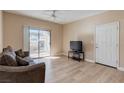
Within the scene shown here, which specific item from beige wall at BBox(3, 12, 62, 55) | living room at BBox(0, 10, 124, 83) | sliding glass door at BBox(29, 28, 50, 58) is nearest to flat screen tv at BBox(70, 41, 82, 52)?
living room at BBox(0, 10, 124, 83)

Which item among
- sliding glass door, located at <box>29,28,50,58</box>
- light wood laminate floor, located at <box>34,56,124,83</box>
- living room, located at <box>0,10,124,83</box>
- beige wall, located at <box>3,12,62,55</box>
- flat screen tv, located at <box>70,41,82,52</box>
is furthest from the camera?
sliding glass door, located at <box>29,28,50,58</box>

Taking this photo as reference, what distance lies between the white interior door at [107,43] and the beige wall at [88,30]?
19 centimetres

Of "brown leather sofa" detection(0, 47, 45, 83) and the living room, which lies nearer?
"brown leather sofa" detection(0, 47, 45, 83)

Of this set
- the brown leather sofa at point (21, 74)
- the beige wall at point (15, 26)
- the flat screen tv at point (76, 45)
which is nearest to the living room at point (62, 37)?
the beige wall at point (15, 26)

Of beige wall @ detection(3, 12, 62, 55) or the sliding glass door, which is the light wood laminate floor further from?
the sliding glass door

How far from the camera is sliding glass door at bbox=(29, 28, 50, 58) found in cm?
620

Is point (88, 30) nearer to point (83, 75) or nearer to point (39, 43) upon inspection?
point (83, 75)

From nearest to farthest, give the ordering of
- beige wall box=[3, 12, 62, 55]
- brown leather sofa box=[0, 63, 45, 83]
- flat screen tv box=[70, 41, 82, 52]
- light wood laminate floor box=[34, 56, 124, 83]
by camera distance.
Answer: brown leather sofa box=[0, 63, 45, 83] < light wood laminate floor box=[34, 56, 124, 83] < beige wall box=[3, 12, 62, 55] < flat screen tv box=[70, 41, 82, 52]

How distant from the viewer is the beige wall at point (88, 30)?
3867mm

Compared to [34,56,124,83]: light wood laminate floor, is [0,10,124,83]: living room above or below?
above

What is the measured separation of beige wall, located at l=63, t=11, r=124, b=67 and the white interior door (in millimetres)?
195

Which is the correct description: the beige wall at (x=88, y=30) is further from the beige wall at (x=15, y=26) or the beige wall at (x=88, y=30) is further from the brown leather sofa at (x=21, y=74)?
the brown leather sofa at (x=21, y=74)

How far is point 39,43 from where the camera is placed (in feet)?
21.6
